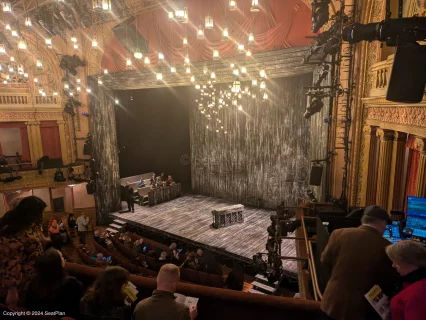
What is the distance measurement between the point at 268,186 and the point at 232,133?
288 centimetres

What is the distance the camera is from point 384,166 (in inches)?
195

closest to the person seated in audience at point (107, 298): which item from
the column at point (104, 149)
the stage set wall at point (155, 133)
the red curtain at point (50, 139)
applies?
the column at point (104, 149)

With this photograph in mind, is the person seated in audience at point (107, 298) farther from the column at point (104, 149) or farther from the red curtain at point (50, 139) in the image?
the red curtain at point (50, 139)

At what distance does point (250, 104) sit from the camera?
1231cm

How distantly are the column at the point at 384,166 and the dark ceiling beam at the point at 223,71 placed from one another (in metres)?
3.40

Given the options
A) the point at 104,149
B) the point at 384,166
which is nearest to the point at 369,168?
the point at 384,166

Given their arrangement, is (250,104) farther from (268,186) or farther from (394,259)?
(394,259)

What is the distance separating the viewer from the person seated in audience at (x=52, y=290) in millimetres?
2242

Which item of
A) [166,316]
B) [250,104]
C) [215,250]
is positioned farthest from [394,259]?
[250,104]

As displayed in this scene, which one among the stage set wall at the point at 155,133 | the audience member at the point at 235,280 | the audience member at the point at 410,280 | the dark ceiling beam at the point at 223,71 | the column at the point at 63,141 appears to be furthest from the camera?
the stage set wall at the point at 155,133

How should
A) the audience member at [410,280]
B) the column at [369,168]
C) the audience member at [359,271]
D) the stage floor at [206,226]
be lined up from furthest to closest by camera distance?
the stage floor at [206,226] → the column at [369,168] → the audience member at [359,271] → the audience member at [410,280]

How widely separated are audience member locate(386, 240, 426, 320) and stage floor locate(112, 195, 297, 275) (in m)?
5.80

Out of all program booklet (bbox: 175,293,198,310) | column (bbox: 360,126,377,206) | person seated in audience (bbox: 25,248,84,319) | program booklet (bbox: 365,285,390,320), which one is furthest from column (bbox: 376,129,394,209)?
person seated in audience (bbox: 25,248,84,319)

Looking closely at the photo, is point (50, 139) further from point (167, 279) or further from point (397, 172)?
point (397, 172)
